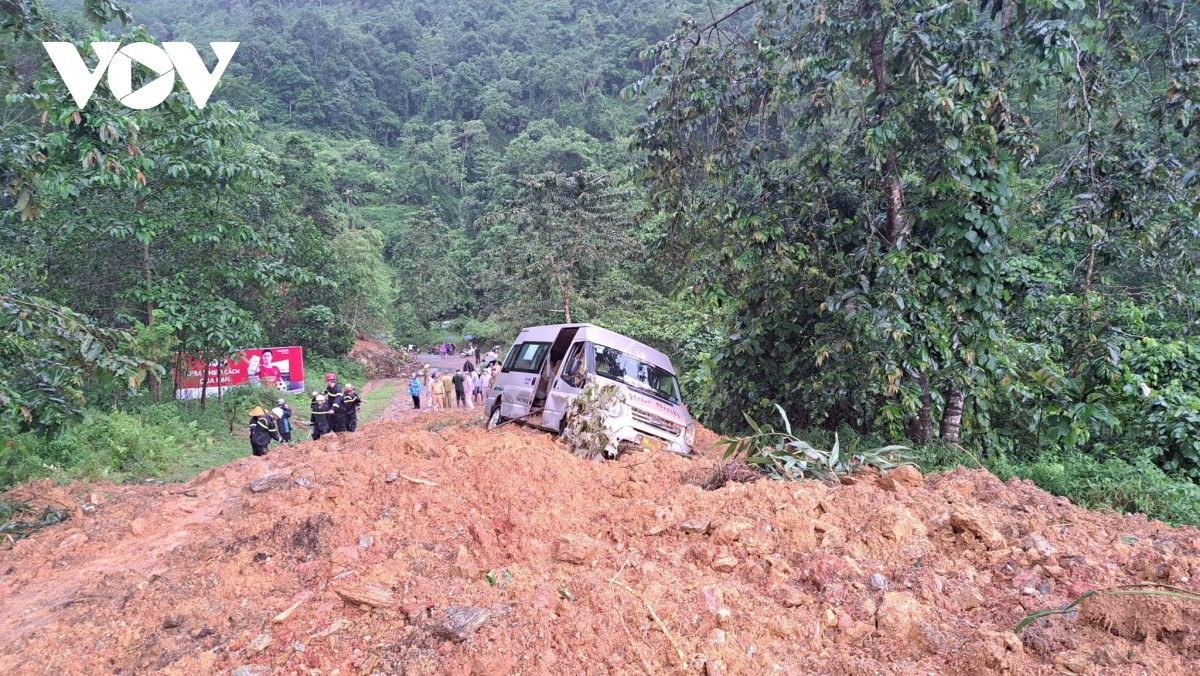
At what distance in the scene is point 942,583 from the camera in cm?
323

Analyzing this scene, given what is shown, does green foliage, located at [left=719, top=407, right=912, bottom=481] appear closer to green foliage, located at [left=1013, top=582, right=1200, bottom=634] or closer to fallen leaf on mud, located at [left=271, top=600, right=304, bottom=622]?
green foliage, located at [left=1013, top=582, right=1200, bottom=634]

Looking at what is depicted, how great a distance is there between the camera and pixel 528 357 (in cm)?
1028

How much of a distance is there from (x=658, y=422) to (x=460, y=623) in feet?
15.5

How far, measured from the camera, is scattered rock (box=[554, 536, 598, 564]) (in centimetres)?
383

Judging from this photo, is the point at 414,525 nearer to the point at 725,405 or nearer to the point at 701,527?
the point at 701,527

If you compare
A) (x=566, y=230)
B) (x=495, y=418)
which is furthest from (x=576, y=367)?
(x=566, y=230)

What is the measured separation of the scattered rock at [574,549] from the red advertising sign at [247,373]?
1375cm

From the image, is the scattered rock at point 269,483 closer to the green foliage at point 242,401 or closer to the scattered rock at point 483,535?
the scattered rock at point 483,535

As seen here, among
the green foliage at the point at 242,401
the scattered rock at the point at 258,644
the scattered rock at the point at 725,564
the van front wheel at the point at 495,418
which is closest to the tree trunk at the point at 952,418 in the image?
the scattered rock at the point at 725,564

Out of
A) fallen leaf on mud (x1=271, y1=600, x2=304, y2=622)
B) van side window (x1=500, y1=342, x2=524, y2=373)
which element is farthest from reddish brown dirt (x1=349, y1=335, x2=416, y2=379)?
fallen leaf on mud (x1=271, y1=600, x2=304, y2=622)

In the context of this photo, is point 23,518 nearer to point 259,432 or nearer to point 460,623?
point 259,432

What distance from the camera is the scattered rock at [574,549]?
3.83 meters

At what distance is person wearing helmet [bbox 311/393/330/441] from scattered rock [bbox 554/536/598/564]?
933cm

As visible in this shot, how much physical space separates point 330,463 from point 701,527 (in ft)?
16.1
